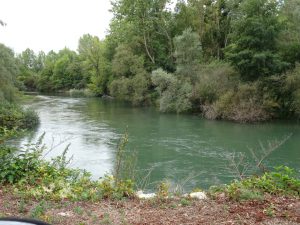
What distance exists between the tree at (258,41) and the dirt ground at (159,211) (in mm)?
26064

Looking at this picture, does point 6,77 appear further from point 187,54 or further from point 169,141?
point 187,54

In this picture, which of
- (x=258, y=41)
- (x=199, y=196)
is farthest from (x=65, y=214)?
(x=258, y=41)

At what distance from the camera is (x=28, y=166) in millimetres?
7270

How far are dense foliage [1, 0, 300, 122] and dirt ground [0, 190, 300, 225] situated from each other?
2528 cm

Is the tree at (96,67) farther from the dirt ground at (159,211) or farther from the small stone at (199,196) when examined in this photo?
the dirt ground at (159,211)

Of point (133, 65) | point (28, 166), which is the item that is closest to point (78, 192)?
point (28, 166)

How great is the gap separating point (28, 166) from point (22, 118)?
70.4ft

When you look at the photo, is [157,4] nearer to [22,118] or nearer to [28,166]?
[22,118]

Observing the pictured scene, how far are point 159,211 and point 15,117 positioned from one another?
78.1 ft

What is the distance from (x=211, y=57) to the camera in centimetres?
4172

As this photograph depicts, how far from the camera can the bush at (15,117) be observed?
2645cm

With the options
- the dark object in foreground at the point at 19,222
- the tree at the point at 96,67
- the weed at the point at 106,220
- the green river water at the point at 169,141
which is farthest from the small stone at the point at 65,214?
the tree at the point at 96,67

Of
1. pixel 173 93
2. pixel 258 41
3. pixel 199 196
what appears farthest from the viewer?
pixel 173 93

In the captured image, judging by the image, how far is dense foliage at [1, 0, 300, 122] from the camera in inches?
1212
